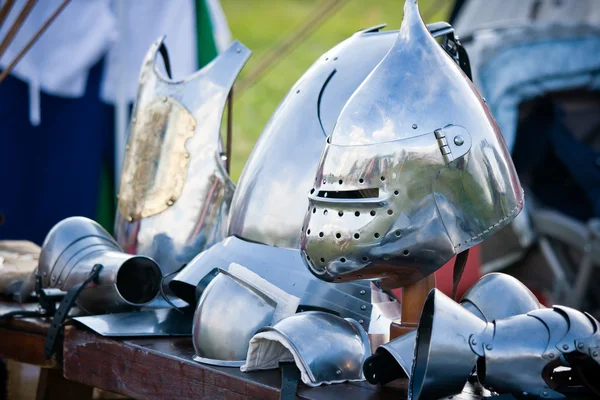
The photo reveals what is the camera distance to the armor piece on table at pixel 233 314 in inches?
62.9

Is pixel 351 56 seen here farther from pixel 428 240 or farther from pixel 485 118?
pixel 428 240

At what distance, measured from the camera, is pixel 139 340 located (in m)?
1.84

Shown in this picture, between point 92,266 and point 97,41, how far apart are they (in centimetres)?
195

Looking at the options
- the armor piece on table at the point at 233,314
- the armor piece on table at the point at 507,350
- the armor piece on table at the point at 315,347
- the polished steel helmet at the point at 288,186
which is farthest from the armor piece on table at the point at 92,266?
the armor piece on table at the point at 507,350

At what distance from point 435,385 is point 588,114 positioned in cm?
334

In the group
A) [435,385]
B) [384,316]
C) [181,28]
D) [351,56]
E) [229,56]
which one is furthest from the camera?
[181,28]

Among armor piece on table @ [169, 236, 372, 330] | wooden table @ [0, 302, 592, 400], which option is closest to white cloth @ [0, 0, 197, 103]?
wooden table @ [0, 302, 592, 400]

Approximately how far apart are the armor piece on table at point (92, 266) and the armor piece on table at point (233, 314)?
38cm

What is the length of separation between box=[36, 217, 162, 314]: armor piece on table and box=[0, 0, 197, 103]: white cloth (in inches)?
63.1

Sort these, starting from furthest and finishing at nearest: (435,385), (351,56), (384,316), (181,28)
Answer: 1. (181,28)
2. (351,56)
3. (384,316)
4. (435,385)

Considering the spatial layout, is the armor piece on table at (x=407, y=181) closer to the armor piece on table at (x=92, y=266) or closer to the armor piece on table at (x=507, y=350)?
the armor piece on table at (x=507, y=350)

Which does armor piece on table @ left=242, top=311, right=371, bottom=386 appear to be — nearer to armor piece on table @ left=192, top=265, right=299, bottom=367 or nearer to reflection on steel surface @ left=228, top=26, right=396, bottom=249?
armor piece on table @ left=192, top=265, right=299, bottom=367

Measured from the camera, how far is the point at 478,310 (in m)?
1.46

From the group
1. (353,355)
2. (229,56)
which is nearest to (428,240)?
(353,355)
